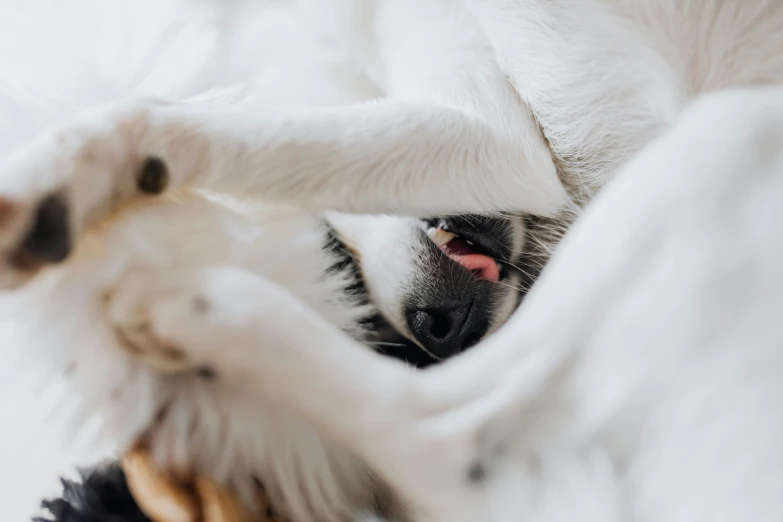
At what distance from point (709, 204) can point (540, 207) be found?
285 millimetres

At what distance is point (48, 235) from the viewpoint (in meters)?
0.45

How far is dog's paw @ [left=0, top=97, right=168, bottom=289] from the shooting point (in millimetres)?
448

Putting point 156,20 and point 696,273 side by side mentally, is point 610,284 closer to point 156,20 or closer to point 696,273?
point 696,273

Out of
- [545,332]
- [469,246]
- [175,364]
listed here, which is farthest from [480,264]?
[175,364]

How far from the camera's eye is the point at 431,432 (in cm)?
46

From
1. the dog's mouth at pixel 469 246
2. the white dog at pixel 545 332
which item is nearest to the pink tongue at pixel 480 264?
the dog's mouth at pixel 469 246

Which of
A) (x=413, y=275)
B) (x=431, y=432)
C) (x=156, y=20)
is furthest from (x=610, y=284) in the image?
(x=156, y=20)

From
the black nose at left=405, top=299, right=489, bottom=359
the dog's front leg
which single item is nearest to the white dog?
the dog's front leg

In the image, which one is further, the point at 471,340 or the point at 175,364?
the point at 471,340

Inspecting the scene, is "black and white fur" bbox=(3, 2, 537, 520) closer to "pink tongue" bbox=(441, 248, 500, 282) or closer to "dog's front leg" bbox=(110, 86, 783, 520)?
"dog's front leg" bbox=(110, 86, 783, 520)

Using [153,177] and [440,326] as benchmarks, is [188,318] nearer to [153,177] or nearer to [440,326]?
[153,177]

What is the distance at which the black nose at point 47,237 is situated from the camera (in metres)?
0.45

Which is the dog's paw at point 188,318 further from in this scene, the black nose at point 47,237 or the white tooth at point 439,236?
the white tooth at point 439,236

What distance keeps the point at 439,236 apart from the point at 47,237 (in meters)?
0.41
